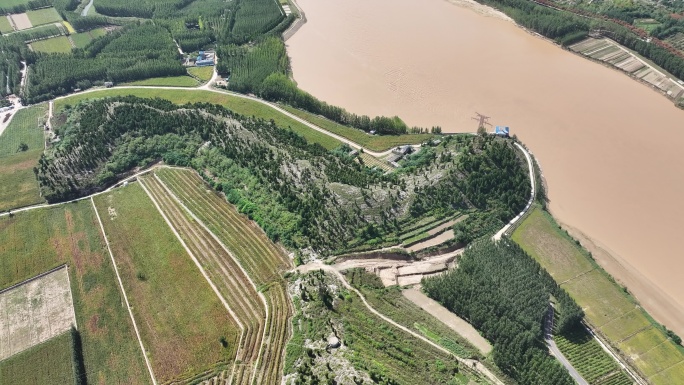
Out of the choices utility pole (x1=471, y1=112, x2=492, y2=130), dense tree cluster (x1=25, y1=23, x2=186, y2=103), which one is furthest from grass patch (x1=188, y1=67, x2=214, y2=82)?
utility pole (x1=471, y1=112, x2=492, y2=130)

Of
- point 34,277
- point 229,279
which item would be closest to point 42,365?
point 34,277

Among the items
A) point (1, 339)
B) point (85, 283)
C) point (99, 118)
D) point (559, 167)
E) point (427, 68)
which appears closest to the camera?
point (1, 339)

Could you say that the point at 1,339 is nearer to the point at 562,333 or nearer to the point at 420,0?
the point at 562,333

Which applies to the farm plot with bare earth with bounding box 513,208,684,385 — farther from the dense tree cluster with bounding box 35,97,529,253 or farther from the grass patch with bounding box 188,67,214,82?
the grass patch with bounding box 188,67,214,82

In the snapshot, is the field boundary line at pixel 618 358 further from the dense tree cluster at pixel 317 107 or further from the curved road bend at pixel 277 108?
the dense tree cluster at pixel 317 107

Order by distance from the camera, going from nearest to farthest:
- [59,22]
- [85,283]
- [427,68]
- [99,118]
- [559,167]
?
1. [85,283]
2. [559,167]
3. [99,118]
4. [427,68]
5. [59,22]

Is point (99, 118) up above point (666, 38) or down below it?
below

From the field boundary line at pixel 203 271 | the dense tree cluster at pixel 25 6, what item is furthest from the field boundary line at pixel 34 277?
the dense tree cluster at pixel 25 6

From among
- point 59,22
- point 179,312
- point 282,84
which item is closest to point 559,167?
point 282,84
